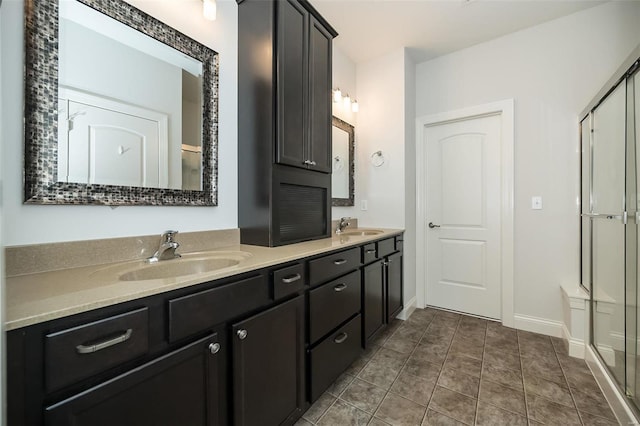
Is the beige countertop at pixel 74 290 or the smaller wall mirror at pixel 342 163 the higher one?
the smaller wall mirror at pixel 342 163

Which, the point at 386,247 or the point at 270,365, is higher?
the point at 386,247

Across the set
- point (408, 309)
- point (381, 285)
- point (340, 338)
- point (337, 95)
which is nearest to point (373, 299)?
point (381, 285)

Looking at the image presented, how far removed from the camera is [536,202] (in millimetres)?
2375

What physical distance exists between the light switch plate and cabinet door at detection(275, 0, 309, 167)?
6.98ft

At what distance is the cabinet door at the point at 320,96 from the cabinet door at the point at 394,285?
1.01m

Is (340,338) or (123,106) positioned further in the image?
(340,338)

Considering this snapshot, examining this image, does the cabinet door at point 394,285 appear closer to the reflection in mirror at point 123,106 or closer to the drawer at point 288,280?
the drawer at point 288,280

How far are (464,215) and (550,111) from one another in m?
1.14

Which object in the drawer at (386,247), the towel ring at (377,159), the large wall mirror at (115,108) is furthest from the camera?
the towel ring at (377,159)

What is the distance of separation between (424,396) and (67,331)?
68.4 inches

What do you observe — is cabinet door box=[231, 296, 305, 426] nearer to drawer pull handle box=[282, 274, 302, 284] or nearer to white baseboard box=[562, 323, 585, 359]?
drawer pull handle box=[282, 274, 302, 284]

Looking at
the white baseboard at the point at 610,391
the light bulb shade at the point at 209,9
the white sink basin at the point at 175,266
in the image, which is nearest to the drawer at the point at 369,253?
the white sink basin at the point at 175,266

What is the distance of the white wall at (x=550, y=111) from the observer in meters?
2.14

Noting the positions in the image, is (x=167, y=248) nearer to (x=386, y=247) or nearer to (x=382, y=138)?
(x=386, y=247)
